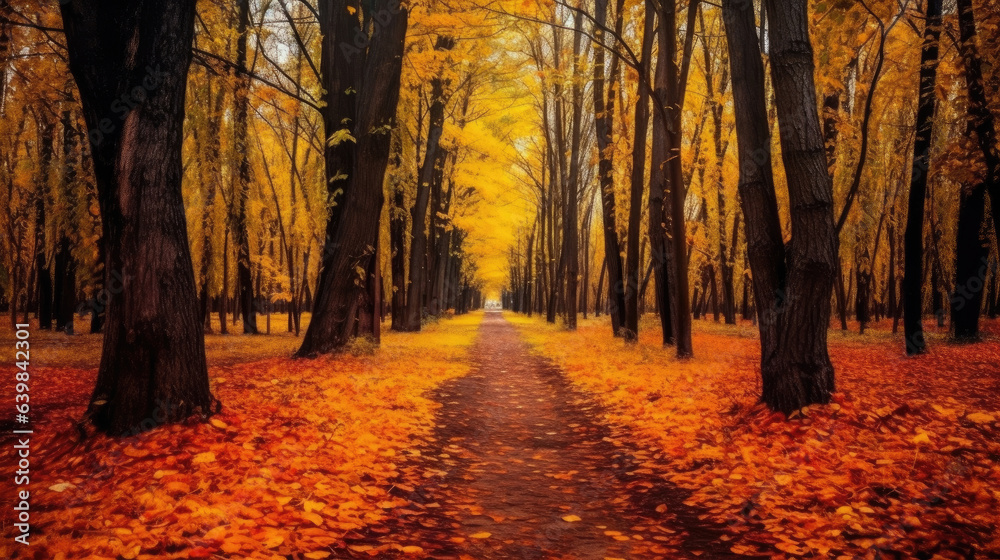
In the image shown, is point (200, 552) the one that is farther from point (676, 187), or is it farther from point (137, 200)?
point (676, 187)

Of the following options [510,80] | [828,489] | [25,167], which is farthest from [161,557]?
[510,80]

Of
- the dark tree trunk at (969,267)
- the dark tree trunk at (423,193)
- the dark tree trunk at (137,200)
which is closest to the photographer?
the dark tree trunk at (137,200)

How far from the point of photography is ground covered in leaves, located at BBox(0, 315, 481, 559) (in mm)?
3021

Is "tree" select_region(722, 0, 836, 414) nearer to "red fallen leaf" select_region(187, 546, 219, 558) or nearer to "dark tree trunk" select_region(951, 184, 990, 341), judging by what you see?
"red fallen leaf" select_region(187, 546, 219, 558)

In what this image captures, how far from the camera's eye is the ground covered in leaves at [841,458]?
3.26 m

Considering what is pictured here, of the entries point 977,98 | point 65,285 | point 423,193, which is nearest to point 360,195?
point 423,193

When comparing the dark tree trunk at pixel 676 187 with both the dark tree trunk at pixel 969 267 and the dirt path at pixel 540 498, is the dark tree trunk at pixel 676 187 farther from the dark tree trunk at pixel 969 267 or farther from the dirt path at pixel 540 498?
the dark tree trunk at pixel 969 267

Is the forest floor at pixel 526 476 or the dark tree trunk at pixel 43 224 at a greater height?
the dark tree trunk at pixel 43 224

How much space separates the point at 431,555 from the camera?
326cm

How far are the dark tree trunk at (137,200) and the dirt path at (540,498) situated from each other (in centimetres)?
244

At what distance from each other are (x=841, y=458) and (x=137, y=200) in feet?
20.2

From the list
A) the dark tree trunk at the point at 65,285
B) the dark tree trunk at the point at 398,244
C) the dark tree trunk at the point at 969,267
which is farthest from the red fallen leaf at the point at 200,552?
the dark tree trunk at the point at 65,285

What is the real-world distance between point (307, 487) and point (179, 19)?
419 centimetres

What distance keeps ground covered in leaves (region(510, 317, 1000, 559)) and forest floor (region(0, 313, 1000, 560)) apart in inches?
0.7
